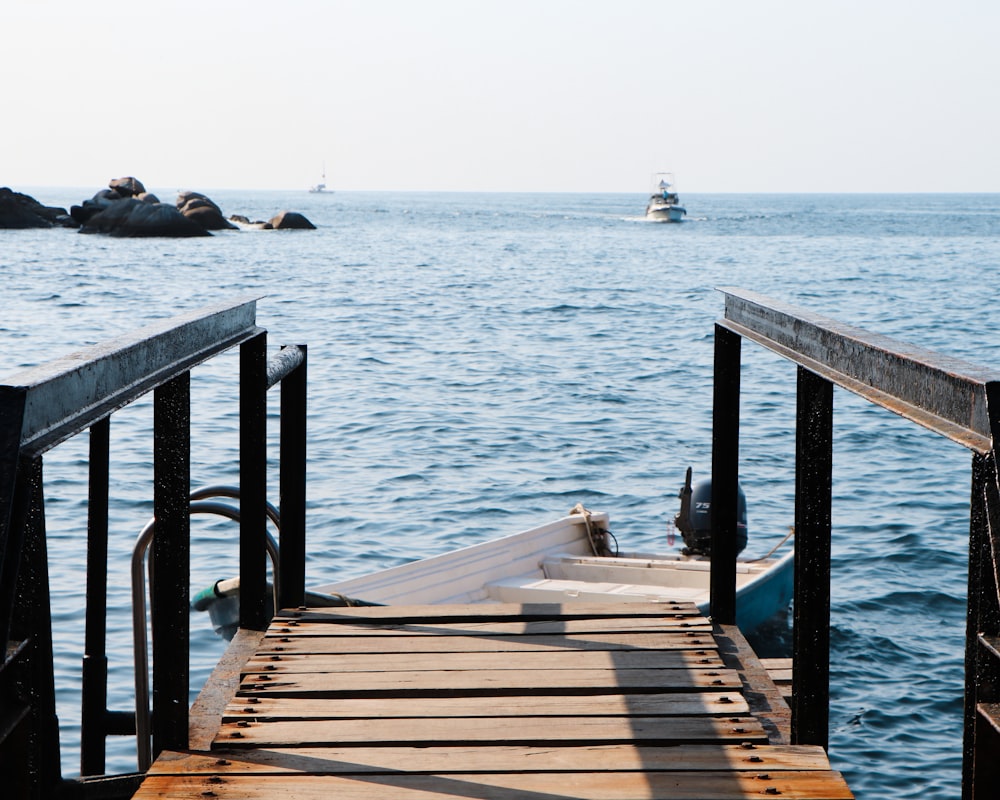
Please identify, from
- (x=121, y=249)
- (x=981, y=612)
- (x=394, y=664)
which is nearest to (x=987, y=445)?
(x=981, y=612)

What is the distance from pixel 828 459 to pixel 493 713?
0.95 m

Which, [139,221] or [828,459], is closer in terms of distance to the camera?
[828,459]

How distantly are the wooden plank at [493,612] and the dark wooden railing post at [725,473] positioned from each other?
0.10m

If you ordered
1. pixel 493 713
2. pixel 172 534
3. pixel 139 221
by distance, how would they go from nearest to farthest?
pixel 172 534 < pixel 493 713 < pixel 139 221

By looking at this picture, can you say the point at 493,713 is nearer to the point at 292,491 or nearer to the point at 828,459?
the point at 828,459

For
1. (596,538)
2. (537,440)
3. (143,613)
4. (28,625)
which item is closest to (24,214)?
(537,440)

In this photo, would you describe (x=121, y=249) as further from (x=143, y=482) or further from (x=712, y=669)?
(x=712, y=669)

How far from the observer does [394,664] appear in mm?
2992

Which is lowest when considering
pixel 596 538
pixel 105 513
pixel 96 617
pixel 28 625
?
pixel 596 538

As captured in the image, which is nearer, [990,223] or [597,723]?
[597,723]

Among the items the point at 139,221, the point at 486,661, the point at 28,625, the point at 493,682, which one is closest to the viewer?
the point at 28,625

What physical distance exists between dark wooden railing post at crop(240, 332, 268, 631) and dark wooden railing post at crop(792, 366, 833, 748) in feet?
4.88

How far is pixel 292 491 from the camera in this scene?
3.69m

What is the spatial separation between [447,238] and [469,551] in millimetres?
57579
